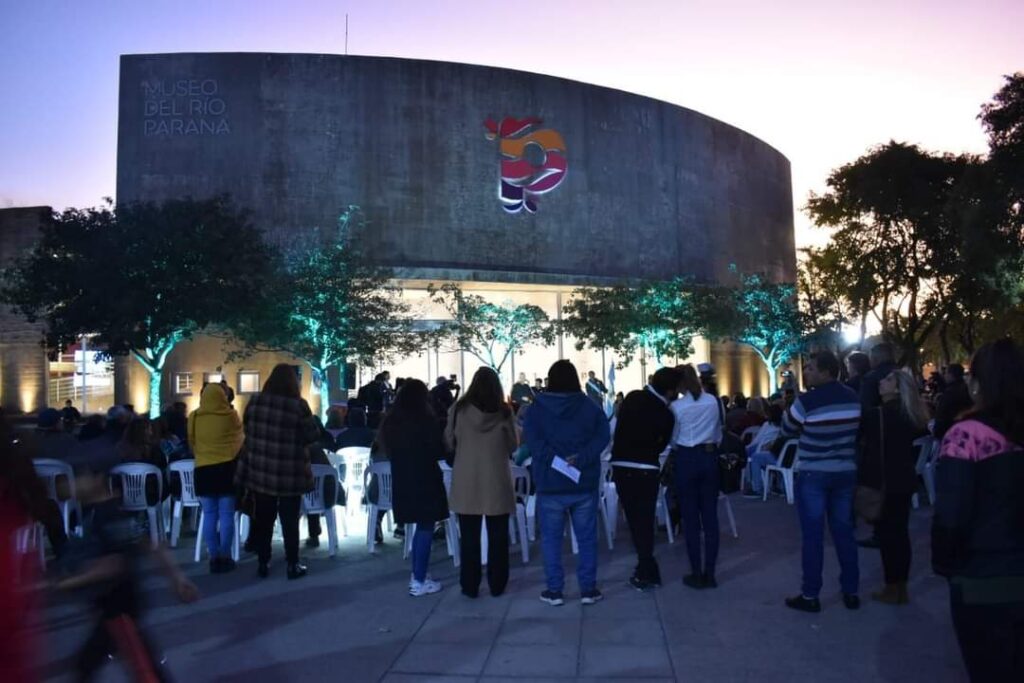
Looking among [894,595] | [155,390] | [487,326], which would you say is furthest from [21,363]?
[894,595]

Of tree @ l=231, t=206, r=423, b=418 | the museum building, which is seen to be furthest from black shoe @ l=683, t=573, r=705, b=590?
the museum building

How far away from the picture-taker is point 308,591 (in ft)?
22.5

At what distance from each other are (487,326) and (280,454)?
25.5 m

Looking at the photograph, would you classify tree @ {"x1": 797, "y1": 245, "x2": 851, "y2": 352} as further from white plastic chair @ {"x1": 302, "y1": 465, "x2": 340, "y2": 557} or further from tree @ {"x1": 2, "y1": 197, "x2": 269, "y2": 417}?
white plastic chair @ {"x1": 302, "y1": 465, "x2": 340, "y2": 557}

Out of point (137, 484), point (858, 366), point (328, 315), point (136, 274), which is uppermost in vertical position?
point (136, 274)

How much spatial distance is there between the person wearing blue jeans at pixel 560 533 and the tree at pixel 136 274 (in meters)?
19.5

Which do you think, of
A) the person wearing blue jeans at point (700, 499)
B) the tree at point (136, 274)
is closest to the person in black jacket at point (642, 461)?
the person wearing blue jeans at point (700, 499)

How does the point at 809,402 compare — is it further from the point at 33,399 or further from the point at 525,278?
the point at 33,399

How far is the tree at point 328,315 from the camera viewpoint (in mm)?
27656

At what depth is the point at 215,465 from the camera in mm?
7742

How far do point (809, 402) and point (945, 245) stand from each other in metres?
32.4

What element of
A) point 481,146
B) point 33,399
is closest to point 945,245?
point 481,146

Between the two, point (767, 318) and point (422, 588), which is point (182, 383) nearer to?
point (767, 318)

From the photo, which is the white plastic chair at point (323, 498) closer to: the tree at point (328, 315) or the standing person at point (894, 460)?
the standing person at point (894, 460)
